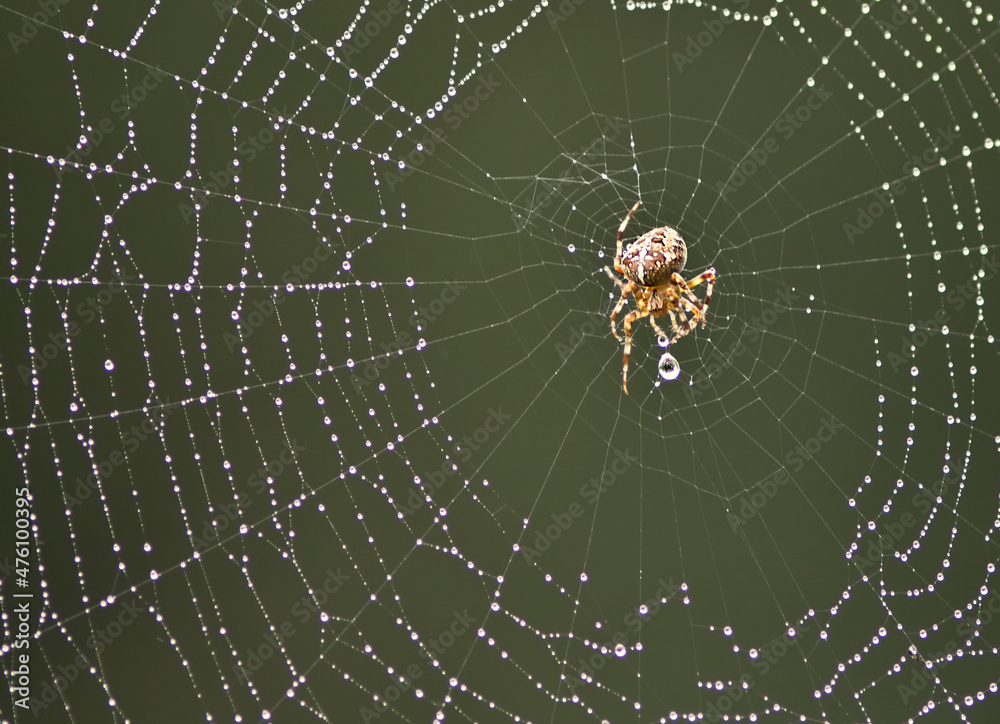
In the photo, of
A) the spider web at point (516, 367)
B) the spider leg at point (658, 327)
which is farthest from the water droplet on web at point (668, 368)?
the spider web at point (516, 367)

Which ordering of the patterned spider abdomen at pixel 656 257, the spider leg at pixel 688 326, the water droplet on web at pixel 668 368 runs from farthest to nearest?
the spider leg at pixel 688 326 → the patterned spider abdomen at pixel 656 257 → the water droplet on web at pixel 668 368

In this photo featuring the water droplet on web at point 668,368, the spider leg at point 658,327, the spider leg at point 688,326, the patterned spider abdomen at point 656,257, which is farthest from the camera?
the spider leg at point 688,326

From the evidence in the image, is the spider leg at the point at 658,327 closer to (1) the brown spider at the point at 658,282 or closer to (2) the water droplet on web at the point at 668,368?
(1) the brown spider at the point at 658,282

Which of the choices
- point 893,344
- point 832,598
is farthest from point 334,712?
point 893,344

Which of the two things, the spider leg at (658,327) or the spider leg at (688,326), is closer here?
the spider leg at (658,327)

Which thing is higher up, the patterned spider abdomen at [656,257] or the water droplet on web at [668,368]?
the patterned spider abdomen at [656,257]

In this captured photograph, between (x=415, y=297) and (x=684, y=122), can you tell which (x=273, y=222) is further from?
(x=684, y=122)

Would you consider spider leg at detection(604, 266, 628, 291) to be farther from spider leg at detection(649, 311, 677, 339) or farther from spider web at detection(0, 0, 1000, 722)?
spider leg at detection(649, 311, 677, 339)

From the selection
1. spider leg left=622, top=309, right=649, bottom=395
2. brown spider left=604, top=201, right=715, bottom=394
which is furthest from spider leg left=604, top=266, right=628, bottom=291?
spider leg left=622, top=309, right=649, bottom=395
